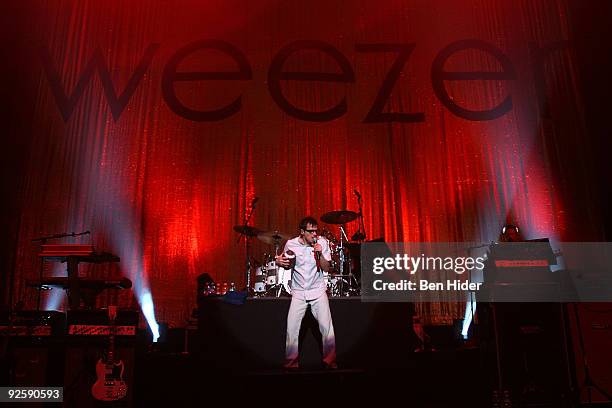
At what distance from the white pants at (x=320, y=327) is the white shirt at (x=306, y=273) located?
6 centimetres

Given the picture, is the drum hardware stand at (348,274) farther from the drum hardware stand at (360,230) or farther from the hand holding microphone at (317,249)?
the hand holding microphone at (317,249)

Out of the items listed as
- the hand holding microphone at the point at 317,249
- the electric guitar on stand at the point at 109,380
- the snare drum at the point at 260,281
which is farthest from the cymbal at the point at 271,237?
the electric guitar on stand at the point at 109,380

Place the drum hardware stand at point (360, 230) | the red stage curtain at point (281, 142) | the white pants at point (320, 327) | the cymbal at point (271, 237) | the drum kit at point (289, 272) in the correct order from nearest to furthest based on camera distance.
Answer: the white pants at point (320, 327)
the drum kit at point (289, 272)
the cymbal at point (271, 237)
the drum hardware stand at point (360, 230)
the red stage curtain at point (281, 142)

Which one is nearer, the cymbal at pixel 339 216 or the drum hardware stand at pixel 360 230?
the cymbal at pixel 339 216

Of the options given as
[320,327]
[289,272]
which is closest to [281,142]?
[289,272]

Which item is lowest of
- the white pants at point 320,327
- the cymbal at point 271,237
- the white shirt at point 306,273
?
the white pants at point 320,327

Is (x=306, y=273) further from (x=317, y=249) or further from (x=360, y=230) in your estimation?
(x=360, y=230)

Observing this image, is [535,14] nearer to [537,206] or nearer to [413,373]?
[537,206]

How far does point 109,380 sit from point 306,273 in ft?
6.66

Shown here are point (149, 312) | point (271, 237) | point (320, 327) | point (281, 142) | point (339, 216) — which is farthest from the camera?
point (281, 142)

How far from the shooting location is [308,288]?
5223 millimetres

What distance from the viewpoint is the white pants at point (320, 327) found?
5055mm

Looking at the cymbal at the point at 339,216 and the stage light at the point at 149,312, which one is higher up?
the cymbal at the point at 339,216

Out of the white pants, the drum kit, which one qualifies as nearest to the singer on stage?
the white pants
